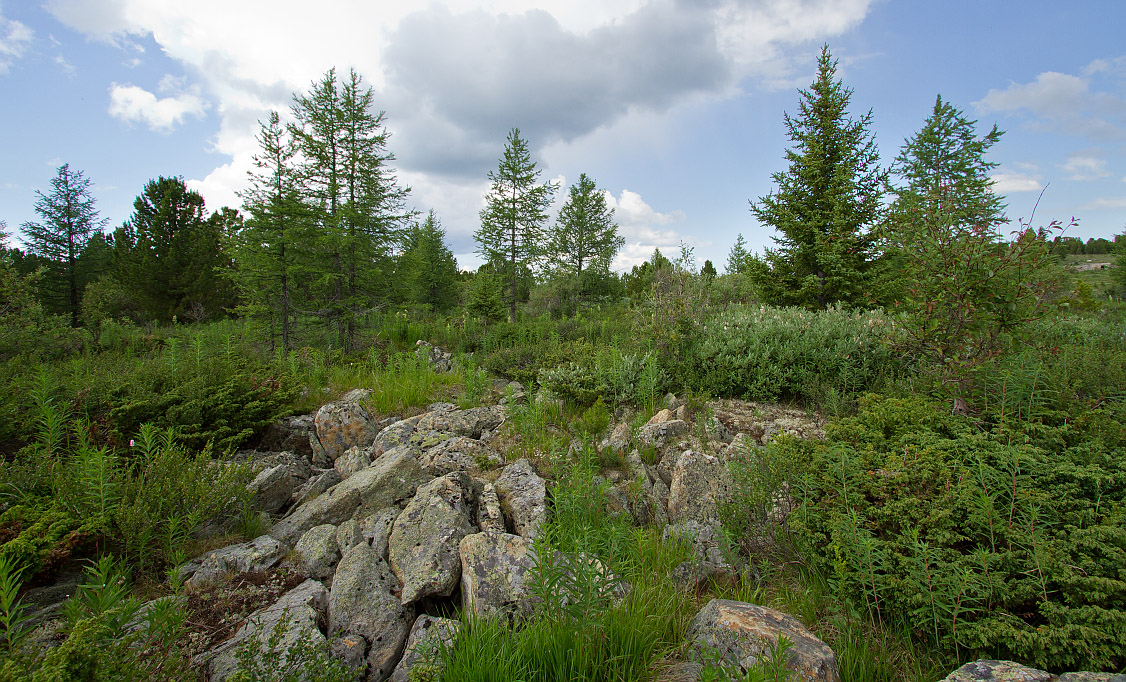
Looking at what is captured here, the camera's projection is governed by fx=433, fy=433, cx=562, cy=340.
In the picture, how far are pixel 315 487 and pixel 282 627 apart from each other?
2224mm

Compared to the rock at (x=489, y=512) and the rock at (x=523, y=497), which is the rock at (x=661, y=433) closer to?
the rock at (x=523, y=497)

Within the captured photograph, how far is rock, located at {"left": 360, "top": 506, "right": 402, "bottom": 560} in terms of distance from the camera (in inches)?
118

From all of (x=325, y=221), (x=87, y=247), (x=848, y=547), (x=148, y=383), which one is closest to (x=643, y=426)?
(x=848, y=547)

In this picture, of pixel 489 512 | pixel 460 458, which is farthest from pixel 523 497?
pixel 460 458

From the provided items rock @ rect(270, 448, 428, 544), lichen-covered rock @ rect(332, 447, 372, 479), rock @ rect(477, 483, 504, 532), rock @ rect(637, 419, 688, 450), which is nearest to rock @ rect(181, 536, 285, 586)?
rock @ rect(270, 448, 428, 544)

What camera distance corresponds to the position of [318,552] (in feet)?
9.56

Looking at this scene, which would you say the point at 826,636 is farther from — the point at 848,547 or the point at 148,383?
the point at 148,383

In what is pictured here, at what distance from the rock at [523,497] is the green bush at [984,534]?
173cm

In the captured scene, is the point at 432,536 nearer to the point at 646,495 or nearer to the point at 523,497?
the point at 523,497

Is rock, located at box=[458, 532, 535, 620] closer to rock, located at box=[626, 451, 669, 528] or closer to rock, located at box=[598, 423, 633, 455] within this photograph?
rock, located at box=[626, 451, 669, 528]

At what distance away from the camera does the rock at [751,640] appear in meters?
1.95

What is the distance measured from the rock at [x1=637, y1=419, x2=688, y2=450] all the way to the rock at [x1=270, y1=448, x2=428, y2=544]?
2.18 metres

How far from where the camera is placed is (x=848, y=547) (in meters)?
2.41

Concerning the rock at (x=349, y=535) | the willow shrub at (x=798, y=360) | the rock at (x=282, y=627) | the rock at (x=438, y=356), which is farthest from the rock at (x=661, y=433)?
the rock at (x=438, y=356)
